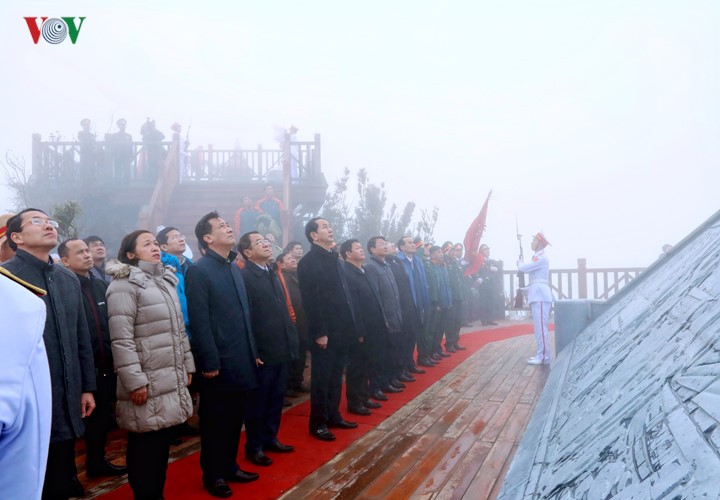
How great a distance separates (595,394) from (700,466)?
32.5 inches

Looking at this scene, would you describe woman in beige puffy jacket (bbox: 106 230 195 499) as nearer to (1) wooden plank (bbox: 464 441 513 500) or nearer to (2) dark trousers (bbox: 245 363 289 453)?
(2) dark trousers (bbox: 245 363 289 453)

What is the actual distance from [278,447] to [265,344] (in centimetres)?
83

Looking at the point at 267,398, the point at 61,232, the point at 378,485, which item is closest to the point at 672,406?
the point at 378,485

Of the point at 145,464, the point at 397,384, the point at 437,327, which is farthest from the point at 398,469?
the point at 437,327

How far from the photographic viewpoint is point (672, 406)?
37.1 inches

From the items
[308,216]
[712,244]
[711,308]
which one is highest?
[308,216]

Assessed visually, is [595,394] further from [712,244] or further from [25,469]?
[25,469]

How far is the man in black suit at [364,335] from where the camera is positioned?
16.3 feet

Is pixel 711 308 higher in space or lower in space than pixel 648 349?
higher

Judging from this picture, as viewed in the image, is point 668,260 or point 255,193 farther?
point 255,193

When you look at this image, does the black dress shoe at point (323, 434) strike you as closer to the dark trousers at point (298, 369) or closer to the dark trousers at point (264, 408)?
the dark trousers at point (264, 408)

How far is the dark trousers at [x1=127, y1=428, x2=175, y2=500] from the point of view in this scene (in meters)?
2.68

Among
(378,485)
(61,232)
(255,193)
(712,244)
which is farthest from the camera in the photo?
(255,193)

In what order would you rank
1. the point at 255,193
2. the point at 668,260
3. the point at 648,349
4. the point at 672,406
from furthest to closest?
the point at 255,193, the point at 668,260, the point at 648,349, the point at 672,406
